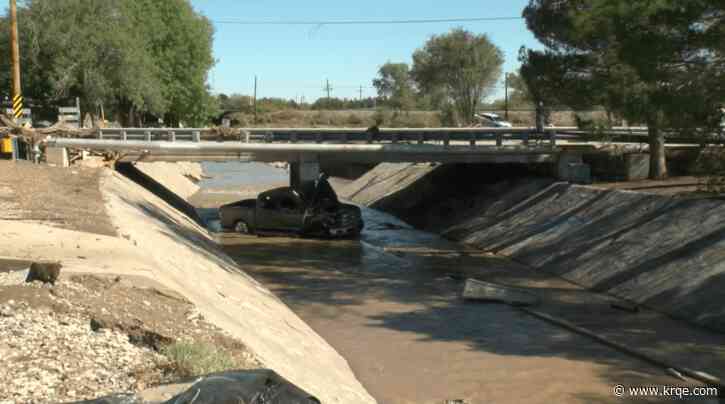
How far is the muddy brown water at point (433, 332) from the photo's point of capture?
12.7m

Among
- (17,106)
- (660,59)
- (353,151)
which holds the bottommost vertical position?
(353,151)

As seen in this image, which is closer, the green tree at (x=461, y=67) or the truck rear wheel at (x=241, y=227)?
the truck rear wheel at (x=241, y=227)

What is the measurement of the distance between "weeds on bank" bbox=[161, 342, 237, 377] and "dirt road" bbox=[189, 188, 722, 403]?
3.98 metres

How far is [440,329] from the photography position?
16.4m

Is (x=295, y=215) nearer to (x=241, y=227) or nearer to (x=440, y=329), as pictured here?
(x=241, y=227)

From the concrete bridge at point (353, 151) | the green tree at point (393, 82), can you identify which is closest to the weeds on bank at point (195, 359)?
the concrete bridge at point (353, 151)

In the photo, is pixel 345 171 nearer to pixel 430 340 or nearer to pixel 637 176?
pixel 637 176

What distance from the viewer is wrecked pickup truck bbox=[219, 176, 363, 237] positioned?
2981 cm

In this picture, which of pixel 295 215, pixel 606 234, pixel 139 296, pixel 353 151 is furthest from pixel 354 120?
pixel 139 296

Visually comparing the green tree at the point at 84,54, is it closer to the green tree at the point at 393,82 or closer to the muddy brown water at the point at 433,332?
the muddy brown water at the point at 433,332

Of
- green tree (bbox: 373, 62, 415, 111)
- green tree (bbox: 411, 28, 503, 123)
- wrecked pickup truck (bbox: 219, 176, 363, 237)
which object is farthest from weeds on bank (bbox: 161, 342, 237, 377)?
green tree (bbox: 373, 62, 415, 111)

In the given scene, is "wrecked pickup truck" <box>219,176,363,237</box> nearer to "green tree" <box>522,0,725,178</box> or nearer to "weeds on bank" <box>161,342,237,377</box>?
"green tree" <box>522,0,725,178</box>

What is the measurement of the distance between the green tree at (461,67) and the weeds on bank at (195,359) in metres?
75.0

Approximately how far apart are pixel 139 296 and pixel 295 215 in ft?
63.0
